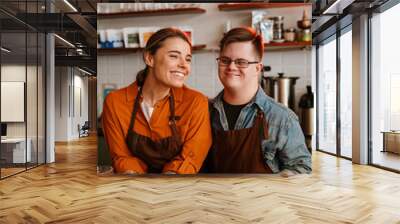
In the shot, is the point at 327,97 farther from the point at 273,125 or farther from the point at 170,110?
the point at 170,110

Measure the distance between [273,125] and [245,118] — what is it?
43cm

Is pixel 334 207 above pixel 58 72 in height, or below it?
below

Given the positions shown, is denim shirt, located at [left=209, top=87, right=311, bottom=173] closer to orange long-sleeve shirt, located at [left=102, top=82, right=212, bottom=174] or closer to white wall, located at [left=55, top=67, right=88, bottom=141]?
orange long-sleeve shirt, located at [left=102, top=82, right=212, bottom=174]

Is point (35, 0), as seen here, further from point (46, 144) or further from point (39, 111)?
point (46, 144)

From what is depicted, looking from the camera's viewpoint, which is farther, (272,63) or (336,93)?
(336,93)

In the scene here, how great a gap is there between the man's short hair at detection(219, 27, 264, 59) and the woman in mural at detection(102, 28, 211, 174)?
0.53 m

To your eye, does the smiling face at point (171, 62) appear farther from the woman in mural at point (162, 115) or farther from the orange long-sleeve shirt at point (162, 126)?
the orange long-sleeve shirt at point (162, 126)

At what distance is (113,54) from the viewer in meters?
6.33

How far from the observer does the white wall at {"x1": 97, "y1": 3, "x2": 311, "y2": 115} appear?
246 inches

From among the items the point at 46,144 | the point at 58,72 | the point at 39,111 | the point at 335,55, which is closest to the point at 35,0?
the point at 39,111

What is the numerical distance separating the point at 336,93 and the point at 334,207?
5948 mm

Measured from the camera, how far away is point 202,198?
5012 millimetres

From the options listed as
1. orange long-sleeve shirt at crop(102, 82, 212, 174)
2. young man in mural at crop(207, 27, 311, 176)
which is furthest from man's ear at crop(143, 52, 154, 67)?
Result: young man in mural at crop(207, 27, 311, 176)

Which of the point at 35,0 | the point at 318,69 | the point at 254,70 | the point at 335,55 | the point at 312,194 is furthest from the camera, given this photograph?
the point at 318,69
